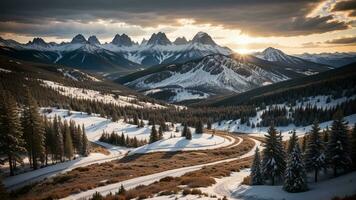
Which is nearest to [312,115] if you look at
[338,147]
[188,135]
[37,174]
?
[188,135]

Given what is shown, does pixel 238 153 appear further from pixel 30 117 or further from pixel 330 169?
pixel 30 117

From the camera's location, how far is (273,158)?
52094mm

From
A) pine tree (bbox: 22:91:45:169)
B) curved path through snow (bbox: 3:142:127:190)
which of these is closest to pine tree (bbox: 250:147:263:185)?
curved path through snow (bbox: 3:142:127:190)

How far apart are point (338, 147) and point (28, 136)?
65730 millimetres

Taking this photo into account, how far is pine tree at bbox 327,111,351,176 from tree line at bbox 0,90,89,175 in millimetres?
60719

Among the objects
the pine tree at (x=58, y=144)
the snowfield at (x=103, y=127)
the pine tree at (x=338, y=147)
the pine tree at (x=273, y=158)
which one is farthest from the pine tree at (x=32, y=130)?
the snowfield at (x=103, y=127)

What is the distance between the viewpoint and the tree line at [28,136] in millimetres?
62281

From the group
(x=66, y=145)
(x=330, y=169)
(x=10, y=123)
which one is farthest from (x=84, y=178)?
(x=330, y=169)

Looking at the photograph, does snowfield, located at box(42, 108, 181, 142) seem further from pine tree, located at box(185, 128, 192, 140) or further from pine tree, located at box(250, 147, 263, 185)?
pine tree, located at box(250, 147, 263, 185)

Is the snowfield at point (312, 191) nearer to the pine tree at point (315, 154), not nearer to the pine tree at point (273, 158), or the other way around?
the pine tree at point (315, 154)

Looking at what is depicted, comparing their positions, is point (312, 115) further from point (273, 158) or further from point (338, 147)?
point (273, 158)

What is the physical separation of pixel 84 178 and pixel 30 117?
25971 mm

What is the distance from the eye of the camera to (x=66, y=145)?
3359 inches

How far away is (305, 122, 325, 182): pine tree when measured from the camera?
49062 millimetres
